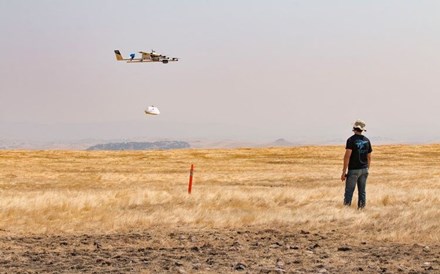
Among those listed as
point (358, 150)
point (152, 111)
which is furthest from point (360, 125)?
point (152, 111)

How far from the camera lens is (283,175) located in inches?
1394

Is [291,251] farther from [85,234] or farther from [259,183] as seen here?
[259,183]

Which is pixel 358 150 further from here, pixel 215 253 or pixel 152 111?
pixel 152 111

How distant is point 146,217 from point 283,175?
21796 mm

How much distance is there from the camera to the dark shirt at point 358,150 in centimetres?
1620

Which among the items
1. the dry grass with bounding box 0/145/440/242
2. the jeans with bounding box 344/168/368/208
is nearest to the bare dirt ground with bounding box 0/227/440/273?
the dry grass with bounding box 0/145/440/242

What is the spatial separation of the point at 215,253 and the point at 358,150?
281 inches

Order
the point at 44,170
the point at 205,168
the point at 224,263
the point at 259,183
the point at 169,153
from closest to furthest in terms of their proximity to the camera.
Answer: the point at 224,263 < the point at 259,183 < the point at 44,170 < the point at 205,168 < the point at 169,153

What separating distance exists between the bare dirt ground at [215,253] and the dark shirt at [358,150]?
3913mm

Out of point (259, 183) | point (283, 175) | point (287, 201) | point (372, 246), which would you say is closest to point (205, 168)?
point (283, 175)

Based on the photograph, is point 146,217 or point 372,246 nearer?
point 372,246

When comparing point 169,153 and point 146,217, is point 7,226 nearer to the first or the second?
point 146,217

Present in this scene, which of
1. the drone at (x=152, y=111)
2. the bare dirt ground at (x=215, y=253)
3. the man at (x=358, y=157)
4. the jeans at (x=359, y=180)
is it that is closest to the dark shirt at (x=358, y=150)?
the man at (x=358, y=157)

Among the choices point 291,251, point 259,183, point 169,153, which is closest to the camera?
point 291,251
